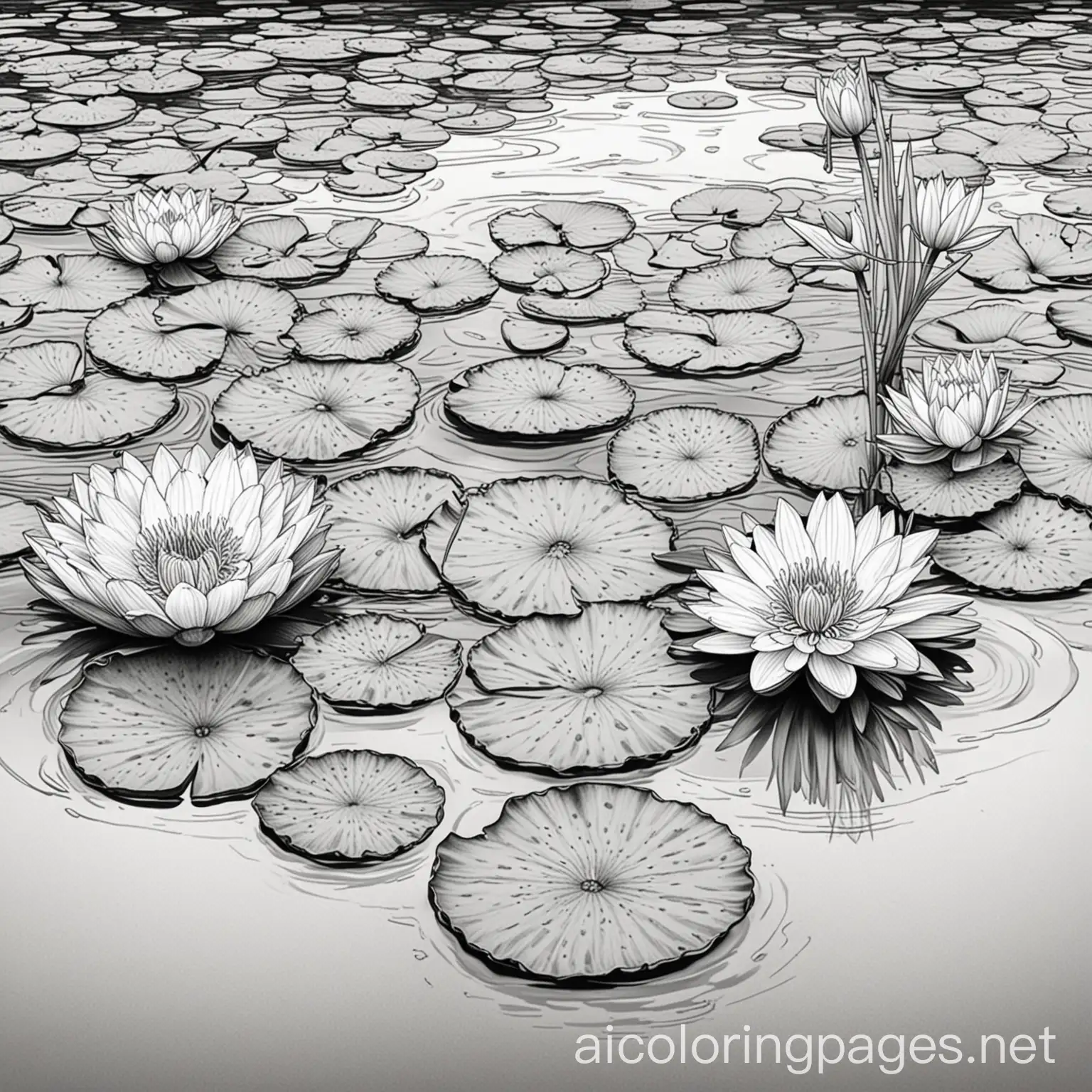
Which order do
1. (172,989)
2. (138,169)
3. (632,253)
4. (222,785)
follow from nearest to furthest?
(172,989) < (222,785) < (632,253) < (138,169)

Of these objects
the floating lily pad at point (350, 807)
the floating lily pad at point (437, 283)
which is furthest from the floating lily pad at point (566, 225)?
the floating lily pad at point (350, 807)

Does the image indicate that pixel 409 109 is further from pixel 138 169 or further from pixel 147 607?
pixel 147 607

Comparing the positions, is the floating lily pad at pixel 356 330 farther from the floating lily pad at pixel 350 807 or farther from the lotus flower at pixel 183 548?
the floating lily pad at pixel 350 807

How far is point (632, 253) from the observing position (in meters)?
2.29

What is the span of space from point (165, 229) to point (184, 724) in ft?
4.03

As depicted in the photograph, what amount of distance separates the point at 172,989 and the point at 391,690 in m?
0.37

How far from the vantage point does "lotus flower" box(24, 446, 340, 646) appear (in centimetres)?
130

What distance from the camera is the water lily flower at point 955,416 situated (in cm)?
157

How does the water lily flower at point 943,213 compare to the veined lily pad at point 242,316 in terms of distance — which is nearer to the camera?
the water lily flower at point 943,213

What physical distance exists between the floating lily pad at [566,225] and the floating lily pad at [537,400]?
1.68 ft

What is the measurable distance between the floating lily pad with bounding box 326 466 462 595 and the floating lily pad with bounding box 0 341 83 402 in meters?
0.55

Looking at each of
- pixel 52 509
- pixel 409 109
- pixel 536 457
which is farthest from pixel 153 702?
pixel 409 109

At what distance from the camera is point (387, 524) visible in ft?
4.98

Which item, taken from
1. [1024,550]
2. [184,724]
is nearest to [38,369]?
[184,724]
